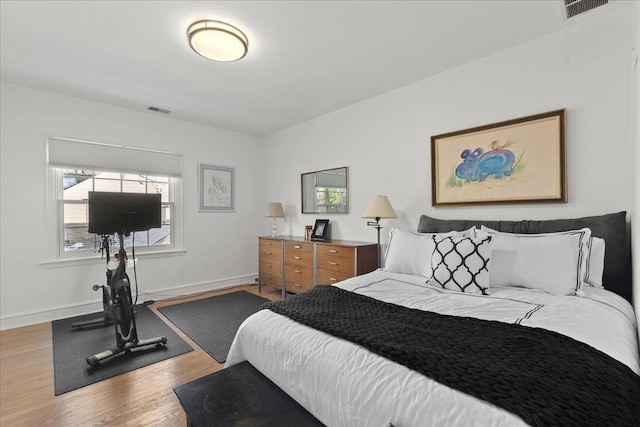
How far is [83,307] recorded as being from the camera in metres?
3.53

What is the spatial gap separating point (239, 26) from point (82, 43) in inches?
52.3

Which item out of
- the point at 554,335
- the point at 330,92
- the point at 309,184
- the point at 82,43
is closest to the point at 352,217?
the point at 309,184

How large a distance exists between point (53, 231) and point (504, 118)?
191 inches

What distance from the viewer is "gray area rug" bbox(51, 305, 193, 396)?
219 cm

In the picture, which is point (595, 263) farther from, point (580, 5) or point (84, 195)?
point (84, 195)

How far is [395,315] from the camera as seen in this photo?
1484mm

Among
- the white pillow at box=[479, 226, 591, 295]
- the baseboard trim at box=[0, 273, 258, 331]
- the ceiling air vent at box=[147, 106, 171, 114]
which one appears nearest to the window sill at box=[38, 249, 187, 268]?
the baseboard trim at box=[0, 273, 258, 331]

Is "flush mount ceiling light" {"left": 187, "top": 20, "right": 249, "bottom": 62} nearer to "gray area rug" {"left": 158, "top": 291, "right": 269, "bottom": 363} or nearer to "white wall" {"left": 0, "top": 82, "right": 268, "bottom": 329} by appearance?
"white wall" {"left": 0, "top": 82, "right": 268, "bottom": 329}

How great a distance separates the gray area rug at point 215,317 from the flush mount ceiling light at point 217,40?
2472mm

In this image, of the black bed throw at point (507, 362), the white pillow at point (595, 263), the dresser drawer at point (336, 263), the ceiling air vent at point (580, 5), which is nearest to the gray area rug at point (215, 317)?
the dresser drawer at point (336, 263)

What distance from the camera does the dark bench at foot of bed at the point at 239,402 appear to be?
44.9 inches

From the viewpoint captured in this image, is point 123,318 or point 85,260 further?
point 85,260

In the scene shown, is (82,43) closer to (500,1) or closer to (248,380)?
(248,380)

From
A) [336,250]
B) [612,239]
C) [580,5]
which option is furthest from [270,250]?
[580,5]
